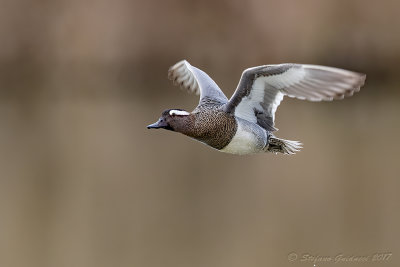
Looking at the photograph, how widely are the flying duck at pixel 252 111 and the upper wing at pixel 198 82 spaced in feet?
0.35

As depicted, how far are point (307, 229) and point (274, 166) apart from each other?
0.66 m

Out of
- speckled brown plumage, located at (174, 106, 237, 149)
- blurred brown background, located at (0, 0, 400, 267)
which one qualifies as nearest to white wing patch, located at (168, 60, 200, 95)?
speckled brown plumage, located at (174, 106, 237, 149)

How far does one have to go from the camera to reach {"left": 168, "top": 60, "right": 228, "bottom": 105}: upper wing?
315 cm

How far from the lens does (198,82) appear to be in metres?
3.28

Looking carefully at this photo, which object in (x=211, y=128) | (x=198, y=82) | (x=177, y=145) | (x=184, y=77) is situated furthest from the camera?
(x=177, y=145)

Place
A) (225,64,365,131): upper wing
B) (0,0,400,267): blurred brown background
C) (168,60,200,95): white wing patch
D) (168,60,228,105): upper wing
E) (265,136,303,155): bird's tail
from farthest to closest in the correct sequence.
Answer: (0,0,400,267): blurred brown background < (168,60,200,95): white wing patch < (168,60,228,105): upper wing < (265,136,303,155): bird's tail < (225,64,365,131): upper wing

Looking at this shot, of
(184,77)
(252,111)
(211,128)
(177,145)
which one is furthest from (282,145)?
(177,145)

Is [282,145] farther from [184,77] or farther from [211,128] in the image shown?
[184,77]

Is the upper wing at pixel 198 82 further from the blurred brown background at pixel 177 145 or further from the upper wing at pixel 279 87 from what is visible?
the blurred brown background at pixel 177 145

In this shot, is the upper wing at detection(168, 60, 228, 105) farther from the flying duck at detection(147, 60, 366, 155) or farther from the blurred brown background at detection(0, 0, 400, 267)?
the blurred brown background at detection(0, 0, 400, 267)

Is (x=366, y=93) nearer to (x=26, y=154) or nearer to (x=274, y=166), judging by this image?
(x=274, y=166)

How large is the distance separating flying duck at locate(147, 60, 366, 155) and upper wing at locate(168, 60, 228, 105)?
0.11 meters

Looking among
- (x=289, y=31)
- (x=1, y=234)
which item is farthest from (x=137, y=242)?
(x=289, y=31)

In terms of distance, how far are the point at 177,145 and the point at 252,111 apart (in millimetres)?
3217
